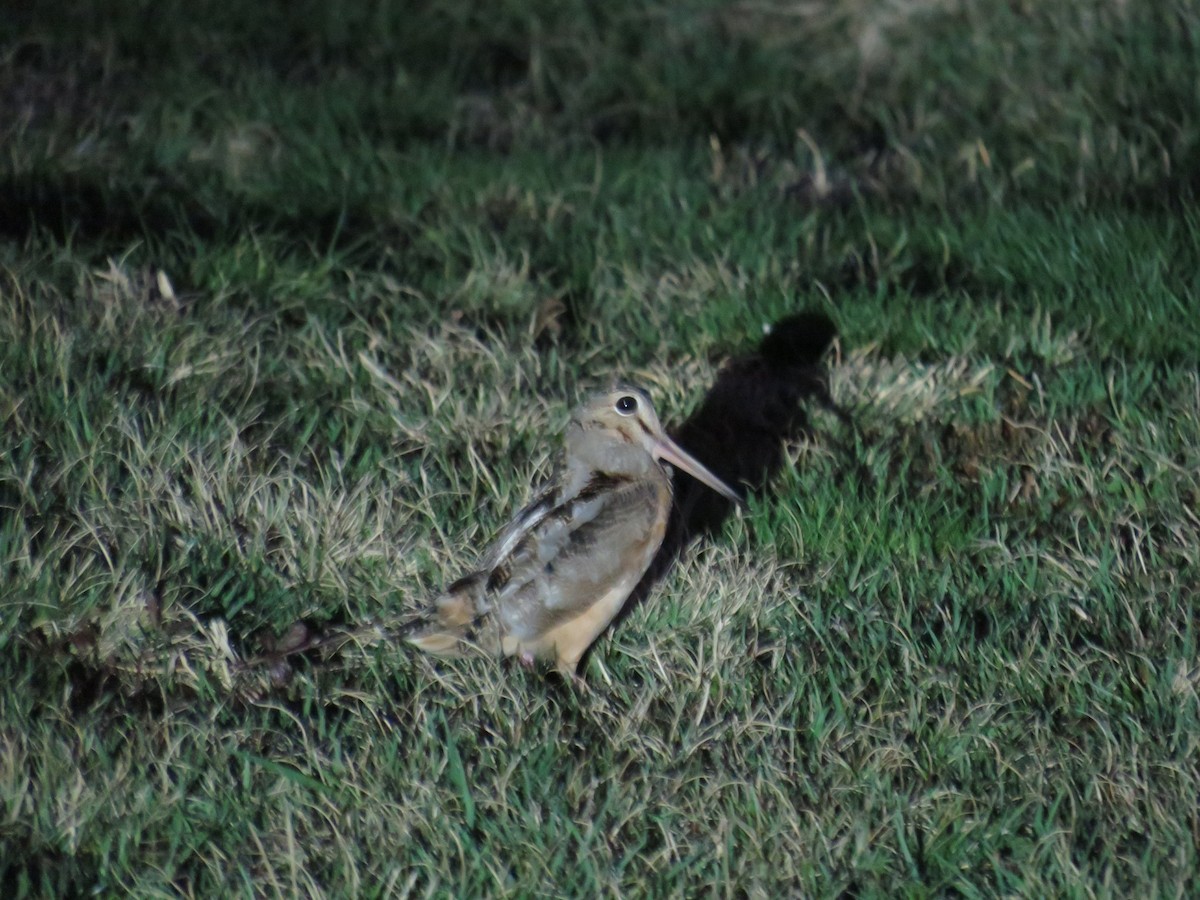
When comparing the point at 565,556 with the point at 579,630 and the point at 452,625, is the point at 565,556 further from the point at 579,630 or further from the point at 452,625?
the point at 452,625

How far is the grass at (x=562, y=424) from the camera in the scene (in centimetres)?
317

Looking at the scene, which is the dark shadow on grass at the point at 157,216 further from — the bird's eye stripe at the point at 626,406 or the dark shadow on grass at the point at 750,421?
the bird's eye stripe at the point at 626,406

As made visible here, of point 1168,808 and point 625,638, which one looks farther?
point 625,638

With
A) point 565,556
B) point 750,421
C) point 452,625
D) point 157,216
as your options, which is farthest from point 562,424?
point 157,216

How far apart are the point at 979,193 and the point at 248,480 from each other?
3106 mm

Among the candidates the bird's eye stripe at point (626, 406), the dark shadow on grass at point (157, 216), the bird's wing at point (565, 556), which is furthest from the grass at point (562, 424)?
the bird's eye stripe at point (626, 406)

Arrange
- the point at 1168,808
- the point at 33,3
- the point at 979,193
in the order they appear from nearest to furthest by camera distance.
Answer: the point at 1168,808, the point at 979,193, the point at 33,3

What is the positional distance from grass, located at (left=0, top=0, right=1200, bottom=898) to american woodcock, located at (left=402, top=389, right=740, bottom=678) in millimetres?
105

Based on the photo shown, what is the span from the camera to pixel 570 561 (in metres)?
3.70

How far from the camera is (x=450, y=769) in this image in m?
3.28

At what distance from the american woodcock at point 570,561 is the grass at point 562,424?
0.11 m

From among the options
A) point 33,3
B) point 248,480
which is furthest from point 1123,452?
point 33,3

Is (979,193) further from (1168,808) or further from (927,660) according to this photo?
(1168,808)

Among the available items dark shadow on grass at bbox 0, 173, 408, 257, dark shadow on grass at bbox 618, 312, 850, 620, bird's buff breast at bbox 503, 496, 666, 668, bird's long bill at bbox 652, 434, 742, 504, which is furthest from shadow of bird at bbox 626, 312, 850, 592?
dark shadow on grass at bbox 0, 173, 408, 257
